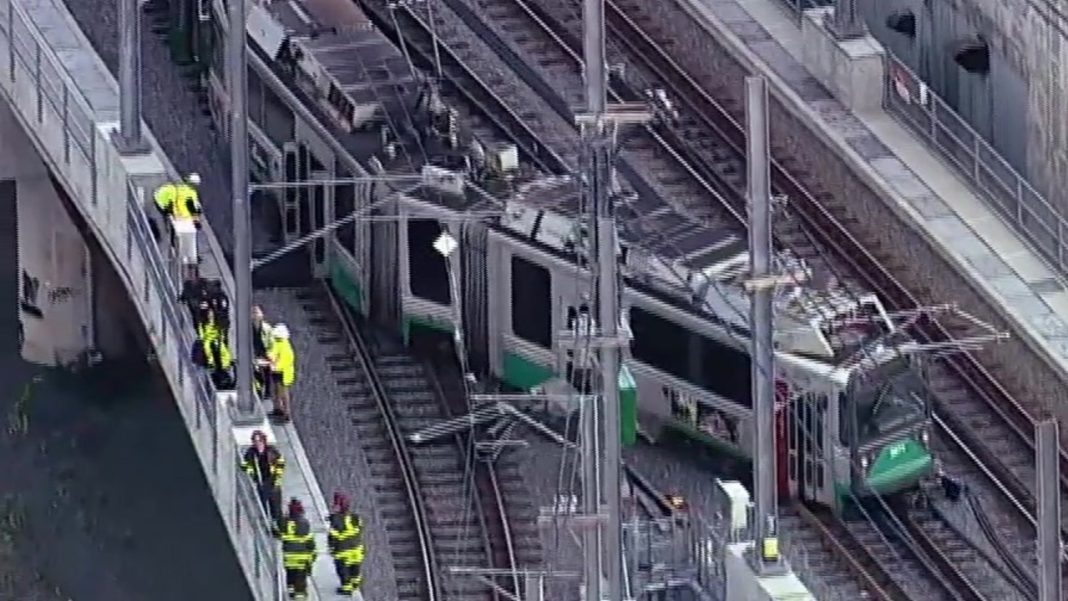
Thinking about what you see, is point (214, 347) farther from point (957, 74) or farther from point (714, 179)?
point (957, 74)

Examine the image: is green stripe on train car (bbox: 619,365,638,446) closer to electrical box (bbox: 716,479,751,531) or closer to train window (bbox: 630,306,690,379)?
train window (bbox: 630,306,690,379)

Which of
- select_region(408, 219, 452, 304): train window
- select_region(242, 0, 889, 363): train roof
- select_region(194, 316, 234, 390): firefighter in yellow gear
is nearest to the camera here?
select_region(194, 316, 234, 390): firefighter in yellow gear

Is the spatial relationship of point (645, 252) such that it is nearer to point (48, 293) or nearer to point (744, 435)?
point (744, 435)

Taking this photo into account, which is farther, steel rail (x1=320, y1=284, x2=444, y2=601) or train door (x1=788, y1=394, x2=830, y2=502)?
train door (x1=788, y1=394, x2=830, y2=502)

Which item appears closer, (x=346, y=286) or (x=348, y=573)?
(x=348, y=573)

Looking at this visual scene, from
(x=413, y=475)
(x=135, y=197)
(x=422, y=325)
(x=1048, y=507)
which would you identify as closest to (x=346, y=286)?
(x=422, y=325)

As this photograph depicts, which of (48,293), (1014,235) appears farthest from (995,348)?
(48,293)

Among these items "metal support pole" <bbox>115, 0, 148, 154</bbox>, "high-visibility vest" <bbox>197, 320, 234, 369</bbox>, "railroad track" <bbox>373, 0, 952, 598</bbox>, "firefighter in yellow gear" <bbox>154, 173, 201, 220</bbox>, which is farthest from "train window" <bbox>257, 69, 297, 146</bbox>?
"high-visibility vest" <bbox>197, 320, 234, 369</bbox>
